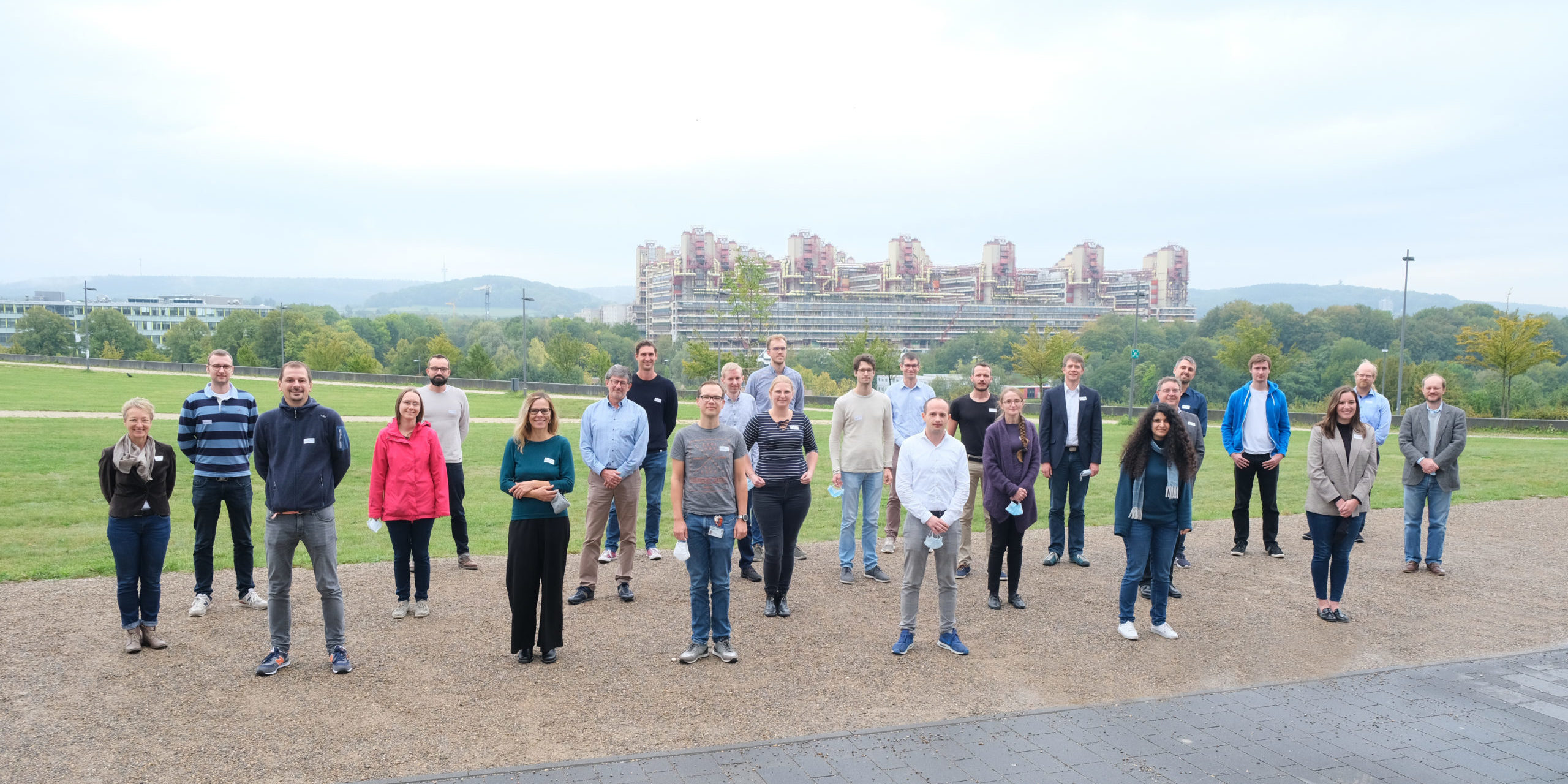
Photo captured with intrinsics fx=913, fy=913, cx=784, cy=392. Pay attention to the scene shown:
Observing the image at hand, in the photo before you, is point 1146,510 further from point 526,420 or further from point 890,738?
point 526,420

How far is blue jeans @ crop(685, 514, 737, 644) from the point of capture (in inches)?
245

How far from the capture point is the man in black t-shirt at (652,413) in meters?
8.58

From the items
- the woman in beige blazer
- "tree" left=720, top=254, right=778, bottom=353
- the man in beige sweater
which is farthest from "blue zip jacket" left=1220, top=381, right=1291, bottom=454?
"tree" left=720, top=254, right=778, bottom=353

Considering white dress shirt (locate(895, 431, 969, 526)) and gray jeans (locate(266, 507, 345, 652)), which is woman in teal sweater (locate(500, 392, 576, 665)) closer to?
gray jeans (locate(266, 507, 345, 652))

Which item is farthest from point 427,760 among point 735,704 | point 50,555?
point 50,555

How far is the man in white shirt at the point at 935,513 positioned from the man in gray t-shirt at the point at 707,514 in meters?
1.21

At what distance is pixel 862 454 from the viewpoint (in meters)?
8.30

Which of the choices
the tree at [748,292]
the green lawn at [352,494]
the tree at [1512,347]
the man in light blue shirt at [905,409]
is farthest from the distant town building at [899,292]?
the man in light blue shirt at [905,409]

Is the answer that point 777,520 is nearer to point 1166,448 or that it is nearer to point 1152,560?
point 1152,560

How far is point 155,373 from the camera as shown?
198 feet

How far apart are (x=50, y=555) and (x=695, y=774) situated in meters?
8.02

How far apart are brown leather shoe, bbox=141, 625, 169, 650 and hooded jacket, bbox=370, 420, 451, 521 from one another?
5.04 feet

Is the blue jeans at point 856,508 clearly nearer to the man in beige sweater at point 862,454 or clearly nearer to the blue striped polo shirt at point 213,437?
the man in beige sweater at point 862,454

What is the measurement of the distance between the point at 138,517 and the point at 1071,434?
770 centimetres
